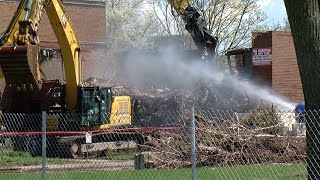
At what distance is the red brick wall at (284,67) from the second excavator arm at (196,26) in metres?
5.28

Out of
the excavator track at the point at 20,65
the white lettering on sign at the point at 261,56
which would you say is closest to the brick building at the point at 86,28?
the white lettering on sign at the point at 261,56

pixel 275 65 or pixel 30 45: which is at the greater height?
pixel 30 45

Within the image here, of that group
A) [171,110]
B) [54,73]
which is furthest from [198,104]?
[54,73]

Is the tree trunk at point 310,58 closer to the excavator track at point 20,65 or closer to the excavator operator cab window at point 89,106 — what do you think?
the excavator track at point 20,65

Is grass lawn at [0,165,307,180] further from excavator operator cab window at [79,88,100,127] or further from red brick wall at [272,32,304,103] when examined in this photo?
red brick wall at [272,32,304,103]

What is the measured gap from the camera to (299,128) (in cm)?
1633

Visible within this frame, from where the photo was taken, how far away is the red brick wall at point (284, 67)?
28.7 metres

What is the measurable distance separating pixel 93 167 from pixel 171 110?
7.28 meters

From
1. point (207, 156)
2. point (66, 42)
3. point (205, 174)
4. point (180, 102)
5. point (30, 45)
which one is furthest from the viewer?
point (180, 102)

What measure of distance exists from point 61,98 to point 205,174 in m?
9.16

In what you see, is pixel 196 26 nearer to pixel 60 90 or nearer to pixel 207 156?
pixel 60 90

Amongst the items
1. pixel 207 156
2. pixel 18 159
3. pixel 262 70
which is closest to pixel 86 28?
pixel 262 70

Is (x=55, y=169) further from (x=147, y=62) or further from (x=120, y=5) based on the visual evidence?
(x=120, y=5)

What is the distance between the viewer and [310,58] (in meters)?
8.60
